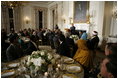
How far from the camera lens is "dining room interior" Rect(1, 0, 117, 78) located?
4.99 ft

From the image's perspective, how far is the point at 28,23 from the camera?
10547mm

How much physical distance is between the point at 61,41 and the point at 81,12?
4037 mm

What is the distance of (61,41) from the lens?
355 centimetres

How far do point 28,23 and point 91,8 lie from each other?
653 centimetres

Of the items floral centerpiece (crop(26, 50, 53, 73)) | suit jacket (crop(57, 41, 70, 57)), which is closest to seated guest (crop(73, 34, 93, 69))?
suit jacket (crop(57, 41, 70, 57))

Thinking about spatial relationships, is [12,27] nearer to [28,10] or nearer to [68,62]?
[28,10]

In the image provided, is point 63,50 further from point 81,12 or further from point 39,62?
point 81,12

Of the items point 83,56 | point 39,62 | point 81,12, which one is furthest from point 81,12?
point 39,62

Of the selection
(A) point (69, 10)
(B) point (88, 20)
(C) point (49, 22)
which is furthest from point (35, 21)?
(B) point (88, 20)

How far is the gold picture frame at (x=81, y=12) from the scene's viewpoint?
21.4ft

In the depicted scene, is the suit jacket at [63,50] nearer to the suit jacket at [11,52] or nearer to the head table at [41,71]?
the suit jacket at [11,52]

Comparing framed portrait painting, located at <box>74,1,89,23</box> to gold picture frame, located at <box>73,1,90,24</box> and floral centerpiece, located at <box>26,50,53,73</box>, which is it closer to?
gold picture frame, located at <box>73,1,90,24</box>

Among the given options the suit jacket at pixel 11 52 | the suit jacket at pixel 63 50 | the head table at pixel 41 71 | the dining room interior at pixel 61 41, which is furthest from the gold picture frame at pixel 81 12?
the head table at pixel 41 71

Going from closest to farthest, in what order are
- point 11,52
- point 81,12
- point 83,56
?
point 11,52
point 83,56
point 81,12
